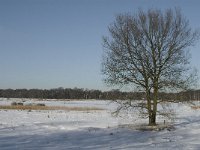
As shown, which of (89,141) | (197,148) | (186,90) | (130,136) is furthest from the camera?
(186,90)

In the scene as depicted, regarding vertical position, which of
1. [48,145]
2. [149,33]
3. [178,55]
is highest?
[149,33]

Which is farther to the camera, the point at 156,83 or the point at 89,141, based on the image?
the point at 156,83

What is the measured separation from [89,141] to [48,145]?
98.0 inches

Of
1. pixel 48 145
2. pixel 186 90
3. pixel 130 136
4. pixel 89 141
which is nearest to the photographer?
pixel 48 145

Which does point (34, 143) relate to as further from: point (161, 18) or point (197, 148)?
point (161, 18)

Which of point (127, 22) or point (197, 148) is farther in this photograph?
point (127, 22)

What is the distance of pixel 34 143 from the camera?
631 inches

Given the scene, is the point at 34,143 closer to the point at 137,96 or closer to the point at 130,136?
the point at 130,136

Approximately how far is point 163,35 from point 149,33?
3.18 feet

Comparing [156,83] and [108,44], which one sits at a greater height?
[108,44]

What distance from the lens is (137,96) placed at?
2392cm

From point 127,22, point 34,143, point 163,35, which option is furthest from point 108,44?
point 34,143

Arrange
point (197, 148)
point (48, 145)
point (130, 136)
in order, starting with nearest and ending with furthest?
point (197, 148) < point (48, 145) < point (130, 136)

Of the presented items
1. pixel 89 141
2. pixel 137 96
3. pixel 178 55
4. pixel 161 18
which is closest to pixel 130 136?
pixel 89 141
